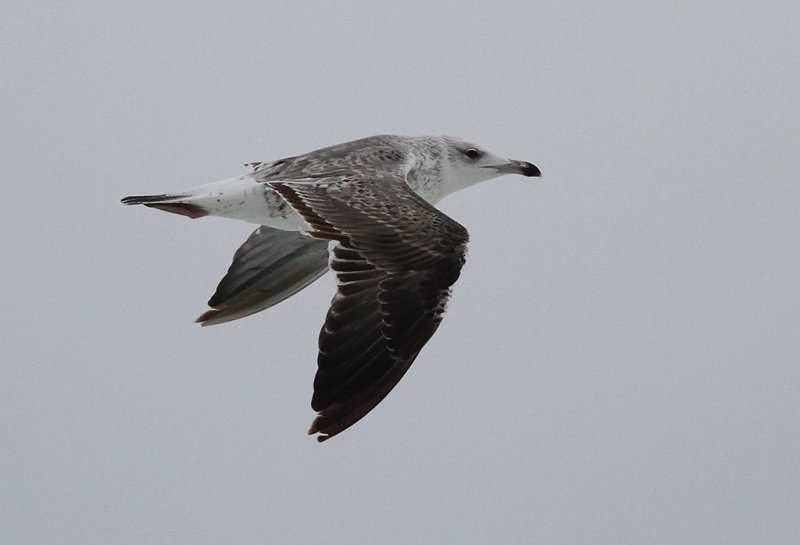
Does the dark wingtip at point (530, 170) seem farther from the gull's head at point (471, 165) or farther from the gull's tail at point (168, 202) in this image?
the gull's tail at point (168, 202)

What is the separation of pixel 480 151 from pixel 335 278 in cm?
261

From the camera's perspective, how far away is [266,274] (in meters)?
8.01

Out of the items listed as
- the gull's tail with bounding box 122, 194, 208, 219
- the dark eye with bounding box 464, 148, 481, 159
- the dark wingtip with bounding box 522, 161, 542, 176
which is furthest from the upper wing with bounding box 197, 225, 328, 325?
the dark wingtip with bounding box 522, 161, 542, 176

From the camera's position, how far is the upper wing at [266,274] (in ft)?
26.0

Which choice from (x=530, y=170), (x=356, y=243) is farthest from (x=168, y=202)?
(x=530, y=170)

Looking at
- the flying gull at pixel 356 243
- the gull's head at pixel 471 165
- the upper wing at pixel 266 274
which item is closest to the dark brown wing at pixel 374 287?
the flying gull at pixel 356 243

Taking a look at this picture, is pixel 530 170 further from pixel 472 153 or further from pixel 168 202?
pixel 168 202

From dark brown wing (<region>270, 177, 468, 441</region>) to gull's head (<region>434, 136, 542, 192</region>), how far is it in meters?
1.54

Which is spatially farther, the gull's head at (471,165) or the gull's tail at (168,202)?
the gull's head at (471,165)

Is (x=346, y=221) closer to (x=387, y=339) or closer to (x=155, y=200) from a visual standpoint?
(x=387, y=339)

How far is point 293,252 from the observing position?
809cm

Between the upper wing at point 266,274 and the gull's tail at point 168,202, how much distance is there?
2.61 ft

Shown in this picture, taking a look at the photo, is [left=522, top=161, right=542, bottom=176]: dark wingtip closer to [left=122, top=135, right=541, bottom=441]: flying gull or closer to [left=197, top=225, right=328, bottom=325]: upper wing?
[left=122, top=135, right=541, bottom=441]: flying gull

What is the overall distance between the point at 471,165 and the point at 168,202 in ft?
7.39
